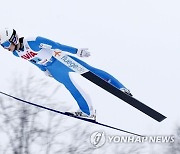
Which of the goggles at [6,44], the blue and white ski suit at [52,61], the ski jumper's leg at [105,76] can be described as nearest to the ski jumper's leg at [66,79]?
the blue and white ski suit at [52,61]

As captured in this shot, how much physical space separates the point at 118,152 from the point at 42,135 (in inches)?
54.9

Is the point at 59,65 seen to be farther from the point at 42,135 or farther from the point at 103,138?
the point at 42,135

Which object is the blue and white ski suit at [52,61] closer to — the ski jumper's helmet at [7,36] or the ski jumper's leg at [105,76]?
the ski jumper's leg at [105,76]

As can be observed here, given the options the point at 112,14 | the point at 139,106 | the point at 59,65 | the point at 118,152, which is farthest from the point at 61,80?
the point at 112,14

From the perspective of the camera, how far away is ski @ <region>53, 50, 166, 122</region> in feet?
25.6

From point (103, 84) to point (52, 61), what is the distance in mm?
719

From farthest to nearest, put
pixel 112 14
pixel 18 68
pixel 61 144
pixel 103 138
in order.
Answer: pixel 112 14, pixel 18 68, pixel 61 144, pixel 103 138

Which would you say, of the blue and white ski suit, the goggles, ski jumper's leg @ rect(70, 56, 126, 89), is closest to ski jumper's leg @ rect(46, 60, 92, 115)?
the blue and white ski suit

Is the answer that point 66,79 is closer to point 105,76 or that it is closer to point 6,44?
point 105,76

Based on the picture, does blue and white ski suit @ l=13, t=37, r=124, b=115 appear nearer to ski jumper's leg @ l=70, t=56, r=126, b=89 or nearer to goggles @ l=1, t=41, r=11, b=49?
ski jumper's leg @ l=70, t=56, r=126, b=89

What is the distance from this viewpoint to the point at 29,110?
11.1m

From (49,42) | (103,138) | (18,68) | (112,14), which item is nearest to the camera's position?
(49,42)

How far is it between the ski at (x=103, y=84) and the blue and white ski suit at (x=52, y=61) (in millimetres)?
72

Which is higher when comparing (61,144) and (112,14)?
(112,14)
